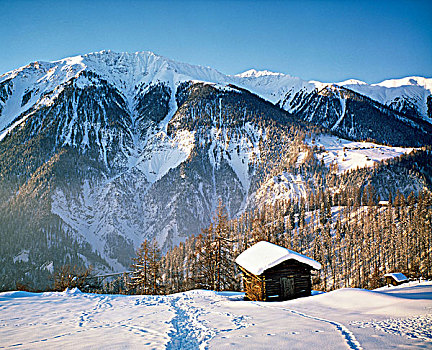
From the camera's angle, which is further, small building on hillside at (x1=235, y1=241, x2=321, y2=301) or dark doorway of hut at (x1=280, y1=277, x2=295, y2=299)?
dark doorway of hut at (x1=280, y1=277, x2=295, y2=299)

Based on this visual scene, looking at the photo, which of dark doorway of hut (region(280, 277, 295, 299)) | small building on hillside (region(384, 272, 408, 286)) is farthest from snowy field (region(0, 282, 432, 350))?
small building on hillside (region(384, 272, 408, 286))

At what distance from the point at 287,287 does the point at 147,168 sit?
137880 mm

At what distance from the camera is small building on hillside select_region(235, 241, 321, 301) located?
1905cm

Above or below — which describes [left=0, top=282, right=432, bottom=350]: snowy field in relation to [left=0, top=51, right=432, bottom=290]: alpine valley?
below

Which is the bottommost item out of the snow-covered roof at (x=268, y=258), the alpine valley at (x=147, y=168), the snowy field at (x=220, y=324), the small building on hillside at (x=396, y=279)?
the small building on hillside at (x=396, y=279)

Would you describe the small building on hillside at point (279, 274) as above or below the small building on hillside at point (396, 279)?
above

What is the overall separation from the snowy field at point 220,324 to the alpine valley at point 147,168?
9761 cm

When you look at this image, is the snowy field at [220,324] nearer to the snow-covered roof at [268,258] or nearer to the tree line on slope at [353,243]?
the snow-covered roof at [268,258]

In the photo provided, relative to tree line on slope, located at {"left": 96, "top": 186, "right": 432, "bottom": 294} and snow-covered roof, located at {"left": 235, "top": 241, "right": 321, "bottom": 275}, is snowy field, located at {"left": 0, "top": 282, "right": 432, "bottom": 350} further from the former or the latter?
tree line on slope, located at {"left": 96, "top": 186, "right": 432, "bottom": 294}

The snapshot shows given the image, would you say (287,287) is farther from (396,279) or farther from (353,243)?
(353,243)

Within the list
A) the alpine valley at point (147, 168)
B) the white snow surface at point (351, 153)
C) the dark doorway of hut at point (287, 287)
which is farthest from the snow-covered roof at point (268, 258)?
the white snow surface at point (351, 153)

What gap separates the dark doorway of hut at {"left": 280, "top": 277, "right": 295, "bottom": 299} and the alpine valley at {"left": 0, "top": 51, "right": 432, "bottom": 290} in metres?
92.8

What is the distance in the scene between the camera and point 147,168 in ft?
494

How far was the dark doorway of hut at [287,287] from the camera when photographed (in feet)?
63.8
